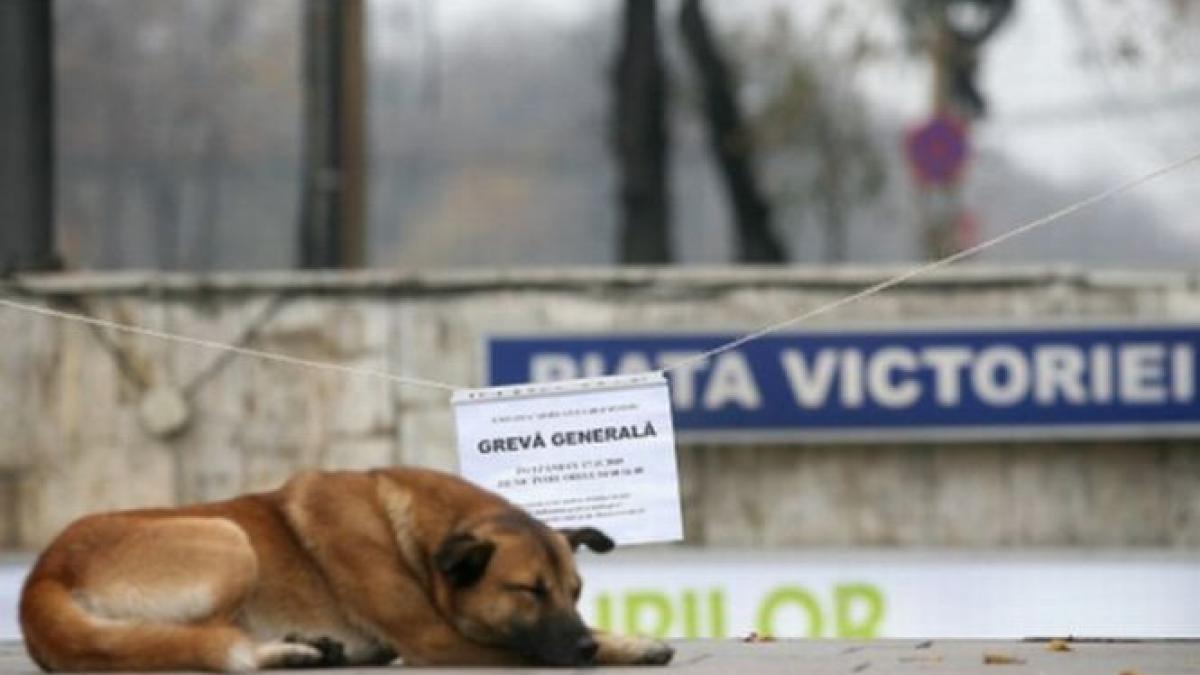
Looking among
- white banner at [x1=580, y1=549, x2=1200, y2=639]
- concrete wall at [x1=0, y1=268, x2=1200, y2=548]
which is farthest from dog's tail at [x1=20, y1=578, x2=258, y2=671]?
concrete wall at [x1=0, y1=268, x2=1200, y2=548]

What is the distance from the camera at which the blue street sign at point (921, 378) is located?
66.0 feet

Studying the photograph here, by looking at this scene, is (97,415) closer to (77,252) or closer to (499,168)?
(77,252)

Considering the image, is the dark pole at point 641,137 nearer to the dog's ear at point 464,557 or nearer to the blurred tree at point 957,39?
the blurred tree at point 957,39

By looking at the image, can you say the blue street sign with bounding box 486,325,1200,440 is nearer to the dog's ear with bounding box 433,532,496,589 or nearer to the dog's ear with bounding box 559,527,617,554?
→ the dog's ear with bounding box 559,527,617,554

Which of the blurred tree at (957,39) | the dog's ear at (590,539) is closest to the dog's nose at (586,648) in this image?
the dog's ear at (590,539)

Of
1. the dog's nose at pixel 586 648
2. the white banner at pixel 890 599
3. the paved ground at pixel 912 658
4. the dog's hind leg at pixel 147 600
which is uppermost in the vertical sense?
the dog's hind leg at pixel 147 600

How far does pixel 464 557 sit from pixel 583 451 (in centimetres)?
114

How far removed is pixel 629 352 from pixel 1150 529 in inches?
121

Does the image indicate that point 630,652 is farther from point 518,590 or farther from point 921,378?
point 921,378

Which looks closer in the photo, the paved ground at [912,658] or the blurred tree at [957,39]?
the paved ground at [912,658]

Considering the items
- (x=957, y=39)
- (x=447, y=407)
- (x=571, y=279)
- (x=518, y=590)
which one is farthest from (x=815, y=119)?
(x=518, y=590)

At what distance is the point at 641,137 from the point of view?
853 inches

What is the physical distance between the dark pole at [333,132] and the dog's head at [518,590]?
492 inches

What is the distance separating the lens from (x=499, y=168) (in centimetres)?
2169
